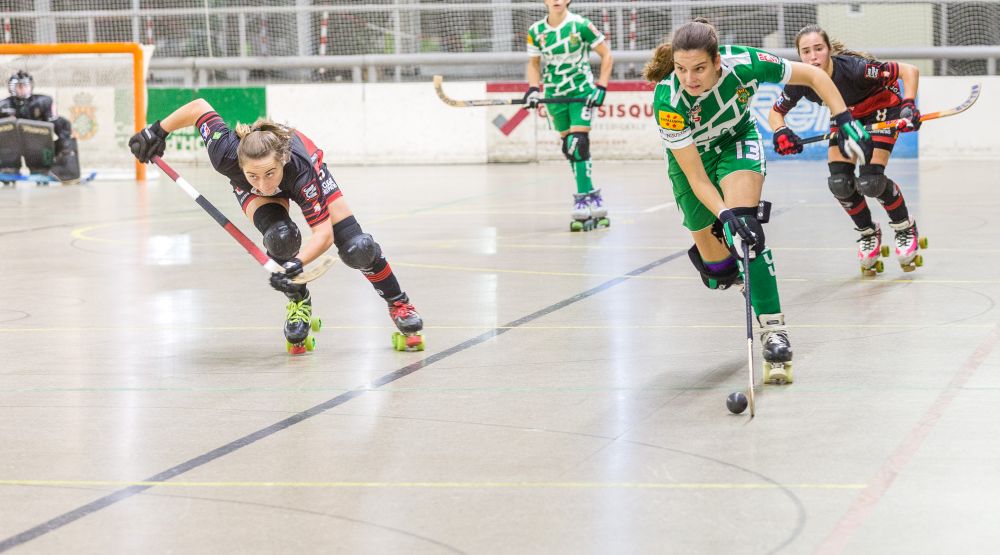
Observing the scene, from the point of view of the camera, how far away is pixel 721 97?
485 centimetres

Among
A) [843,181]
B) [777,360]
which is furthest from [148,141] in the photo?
[843,181]

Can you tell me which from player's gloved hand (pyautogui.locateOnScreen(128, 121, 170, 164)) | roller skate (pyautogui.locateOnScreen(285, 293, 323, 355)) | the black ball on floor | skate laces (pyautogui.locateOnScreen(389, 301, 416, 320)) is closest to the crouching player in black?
player's gloved hand (pyautogui.locateOnScreen(128, 121, 170, 164))

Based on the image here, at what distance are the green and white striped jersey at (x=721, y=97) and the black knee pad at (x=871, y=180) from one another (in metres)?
2.42

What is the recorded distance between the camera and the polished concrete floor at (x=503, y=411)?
3.03 m

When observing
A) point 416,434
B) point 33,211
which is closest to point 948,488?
point 416,434

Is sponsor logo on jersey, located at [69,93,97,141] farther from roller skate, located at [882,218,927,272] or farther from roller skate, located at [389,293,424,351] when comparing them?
roller skate, located at [389,293,424,351]

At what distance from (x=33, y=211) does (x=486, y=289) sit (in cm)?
689

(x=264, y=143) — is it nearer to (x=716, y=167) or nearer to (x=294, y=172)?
(x=294, y=172)

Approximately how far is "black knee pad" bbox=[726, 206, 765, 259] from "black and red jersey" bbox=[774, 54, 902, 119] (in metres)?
2.25

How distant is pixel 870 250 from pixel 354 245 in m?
3.15

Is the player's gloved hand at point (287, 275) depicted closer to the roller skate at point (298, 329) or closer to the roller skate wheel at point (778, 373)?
the roller skate at point (298, 329)

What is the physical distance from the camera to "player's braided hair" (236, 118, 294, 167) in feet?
16.2

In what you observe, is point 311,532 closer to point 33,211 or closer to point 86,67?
point 33,211

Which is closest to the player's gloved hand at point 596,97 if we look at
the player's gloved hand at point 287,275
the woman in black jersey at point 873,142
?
the woman in black jersey at point 873,142
